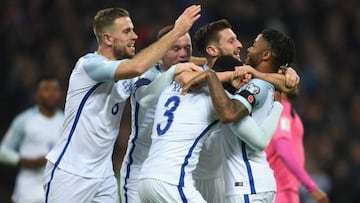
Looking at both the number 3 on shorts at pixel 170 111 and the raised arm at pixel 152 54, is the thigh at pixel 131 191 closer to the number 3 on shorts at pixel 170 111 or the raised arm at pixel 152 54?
the number 3 on shorts at pixel 170 111

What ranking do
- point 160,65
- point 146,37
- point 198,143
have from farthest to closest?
point 146,37
point 160,65
point 198,143

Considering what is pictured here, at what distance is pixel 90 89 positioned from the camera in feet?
25.3

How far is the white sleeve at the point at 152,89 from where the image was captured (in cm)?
767

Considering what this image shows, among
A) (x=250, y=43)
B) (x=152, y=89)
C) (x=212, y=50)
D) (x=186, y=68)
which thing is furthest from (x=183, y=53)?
(x=250, y=43)

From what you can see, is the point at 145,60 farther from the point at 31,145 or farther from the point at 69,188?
the point at 31,145

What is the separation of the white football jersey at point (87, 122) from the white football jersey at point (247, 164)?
868mm

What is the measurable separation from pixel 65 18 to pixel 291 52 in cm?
773

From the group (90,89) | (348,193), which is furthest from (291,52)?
(348,193)

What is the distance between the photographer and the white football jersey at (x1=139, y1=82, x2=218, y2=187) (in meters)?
7.27

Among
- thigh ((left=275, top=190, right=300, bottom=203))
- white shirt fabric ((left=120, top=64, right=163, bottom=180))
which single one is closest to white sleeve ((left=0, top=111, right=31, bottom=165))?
thigh ((left=275, top=190, right=300, bottom=203))

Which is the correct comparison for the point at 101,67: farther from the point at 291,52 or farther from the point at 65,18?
the point at 65,18

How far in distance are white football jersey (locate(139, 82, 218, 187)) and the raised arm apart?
297 millimetres

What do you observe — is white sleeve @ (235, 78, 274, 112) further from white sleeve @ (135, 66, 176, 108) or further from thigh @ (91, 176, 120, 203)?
thigh @ (91, 176, 120, 203)

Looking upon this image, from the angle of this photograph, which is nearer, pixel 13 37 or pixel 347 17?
pixel 13 37
